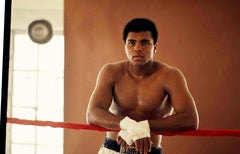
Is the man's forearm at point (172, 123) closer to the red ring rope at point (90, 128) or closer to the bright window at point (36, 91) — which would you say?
the red ring rope at point (90, 128)

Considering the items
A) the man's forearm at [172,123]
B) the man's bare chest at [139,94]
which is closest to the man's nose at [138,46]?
the man's bare chest at [139,94]

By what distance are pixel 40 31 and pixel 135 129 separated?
429mm

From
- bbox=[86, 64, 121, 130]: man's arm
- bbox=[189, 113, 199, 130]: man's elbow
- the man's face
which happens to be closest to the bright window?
bbox=[86, 64, 121, 130]: man's arm

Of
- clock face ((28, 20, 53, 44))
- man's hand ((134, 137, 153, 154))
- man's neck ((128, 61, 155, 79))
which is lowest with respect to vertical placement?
man's hand ((134, 137, 153, 154))

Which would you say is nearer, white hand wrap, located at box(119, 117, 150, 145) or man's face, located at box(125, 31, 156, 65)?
white hand wrap, located at box(119, 117, 150, 145)

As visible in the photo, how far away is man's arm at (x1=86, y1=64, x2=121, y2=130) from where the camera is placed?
2.70 ft

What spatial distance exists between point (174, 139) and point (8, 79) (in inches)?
19.5

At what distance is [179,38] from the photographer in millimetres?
981

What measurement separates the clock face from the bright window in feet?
0.05

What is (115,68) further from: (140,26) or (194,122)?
(194,122)

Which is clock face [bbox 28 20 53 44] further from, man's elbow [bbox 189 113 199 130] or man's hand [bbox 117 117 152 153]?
man's elbow [bbox 189 113 199 130]

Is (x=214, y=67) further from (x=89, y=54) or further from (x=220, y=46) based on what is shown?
(x=89, y=54)

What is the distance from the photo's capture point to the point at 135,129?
0.75m

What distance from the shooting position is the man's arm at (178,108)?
31.9 inches
